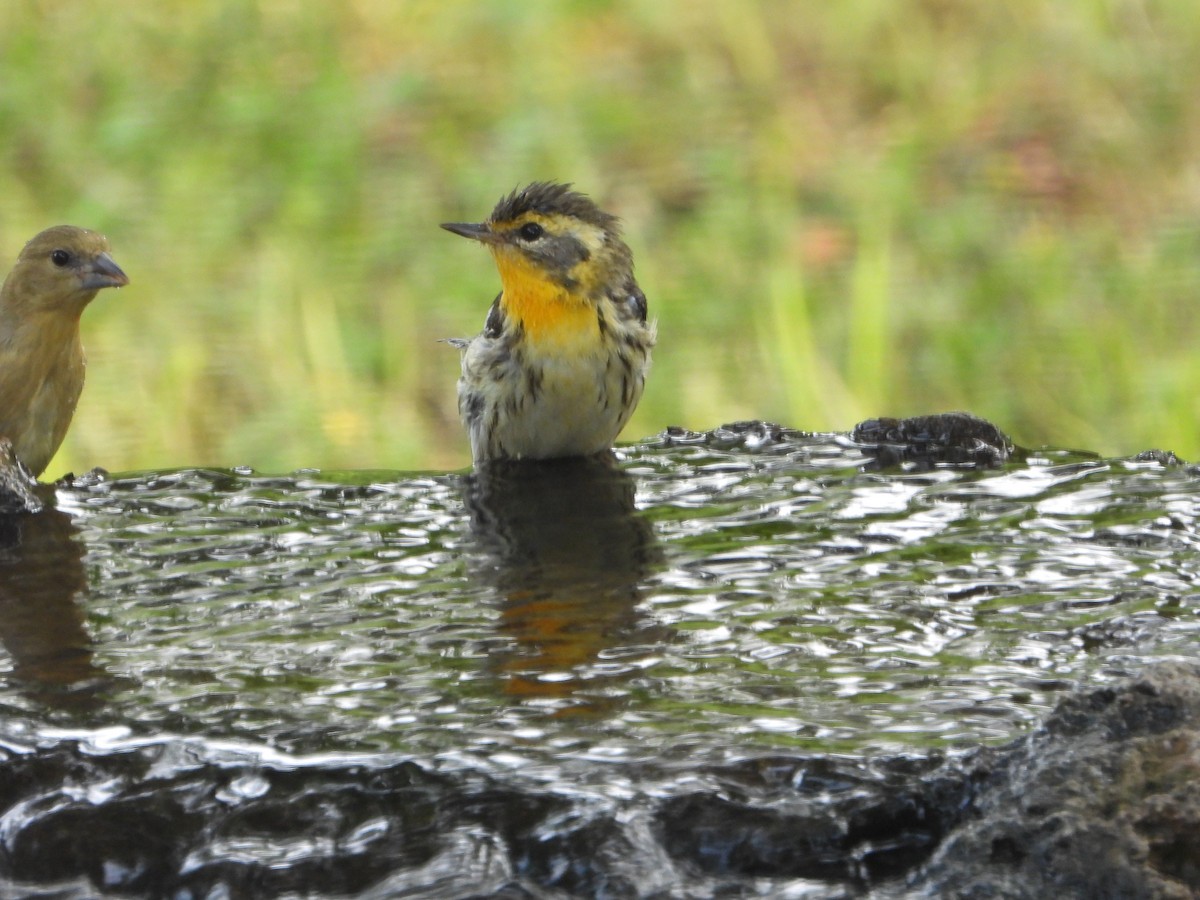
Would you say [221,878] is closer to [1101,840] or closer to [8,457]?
[1101,840]

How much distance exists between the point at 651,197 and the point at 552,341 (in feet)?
10.4

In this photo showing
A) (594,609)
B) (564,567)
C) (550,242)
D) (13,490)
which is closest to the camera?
(594,609)

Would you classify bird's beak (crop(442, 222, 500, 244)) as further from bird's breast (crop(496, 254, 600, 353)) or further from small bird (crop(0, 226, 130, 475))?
small bird (crop(0, 226, 130, 475))

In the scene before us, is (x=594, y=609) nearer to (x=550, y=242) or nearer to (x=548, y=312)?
(x=548, y=312)

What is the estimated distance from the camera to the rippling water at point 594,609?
9.21 ft

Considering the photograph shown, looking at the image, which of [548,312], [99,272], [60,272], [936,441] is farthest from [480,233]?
[936,441]

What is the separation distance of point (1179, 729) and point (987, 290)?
547cm

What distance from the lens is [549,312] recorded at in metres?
5.34

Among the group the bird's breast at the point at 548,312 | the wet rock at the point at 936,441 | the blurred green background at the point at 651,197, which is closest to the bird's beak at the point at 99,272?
the bird's breast at the point at 548,312

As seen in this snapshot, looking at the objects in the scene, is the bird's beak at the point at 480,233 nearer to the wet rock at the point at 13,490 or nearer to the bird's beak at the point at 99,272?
the bird's beak at the point at 99,272


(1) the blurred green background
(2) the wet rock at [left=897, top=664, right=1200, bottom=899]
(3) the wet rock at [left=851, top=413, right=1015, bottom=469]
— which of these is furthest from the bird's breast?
(2) the wet rock at [left=897, top=664, right=1200, bottom=899]

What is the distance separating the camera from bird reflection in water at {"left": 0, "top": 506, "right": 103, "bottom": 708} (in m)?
3.15

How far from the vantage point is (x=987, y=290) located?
25.3 feet

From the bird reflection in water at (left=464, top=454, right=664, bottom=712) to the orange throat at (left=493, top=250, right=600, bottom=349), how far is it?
1.13 ft
